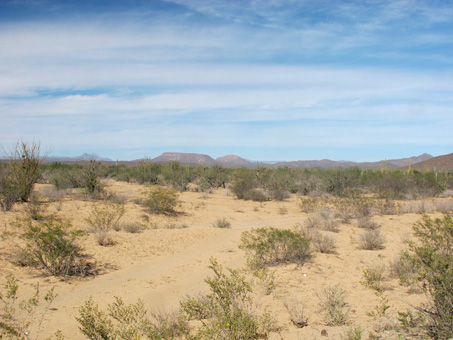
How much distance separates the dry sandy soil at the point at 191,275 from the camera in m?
6.11

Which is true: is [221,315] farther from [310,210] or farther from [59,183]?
[59,183]

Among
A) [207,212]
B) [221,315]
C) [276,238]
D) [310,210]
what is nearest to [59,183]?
[207,212]

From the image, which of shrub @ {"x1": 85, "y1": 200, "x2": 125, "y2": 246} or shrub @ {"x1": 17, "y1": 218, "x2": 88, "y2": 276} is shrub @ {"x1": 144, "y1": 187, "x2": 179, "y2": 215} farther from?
shrub @ {"x1": 17, "y1": 218, "x2": 88, "y2": 276}

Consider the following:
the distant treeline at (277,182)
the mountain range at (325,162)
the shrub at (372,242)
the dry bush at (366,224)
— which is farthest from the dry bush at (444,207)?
the mountain range at (325,162)

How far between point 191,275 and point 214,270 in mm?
4009

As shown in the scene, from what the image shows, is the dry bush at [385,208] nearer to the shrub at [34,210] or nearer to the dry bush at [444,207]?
the dry bush at [444,207]

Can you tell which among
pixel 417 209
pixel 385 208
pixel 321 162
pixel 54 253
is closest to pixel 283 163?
pixel 321 162

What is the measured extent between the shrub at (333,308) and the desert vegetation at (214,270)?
0.11ft

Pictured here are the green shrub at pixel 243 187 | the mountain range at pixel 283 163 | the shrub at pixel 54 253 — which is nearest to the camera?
the shrub at pixel 54 253

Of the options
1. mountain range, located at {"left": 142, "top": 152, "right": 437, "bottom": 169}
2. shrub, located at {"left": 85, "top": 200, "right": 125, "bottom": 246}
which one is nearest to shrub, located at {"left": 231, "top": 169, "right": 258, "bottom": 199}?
shrub, located at {"left": 85, "top": 200, "right": 125, "bottom": 246}

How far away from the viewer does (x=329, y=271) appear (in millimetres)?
8977

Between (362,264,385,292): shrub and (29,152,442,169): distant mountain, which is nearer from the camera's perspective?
(362,264,385,292): shrub

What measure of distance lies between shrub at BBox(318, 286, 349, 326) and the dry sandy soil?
0.12m

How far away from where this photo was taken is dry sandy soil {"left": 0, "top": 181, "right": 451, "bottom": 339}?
20.0ft
